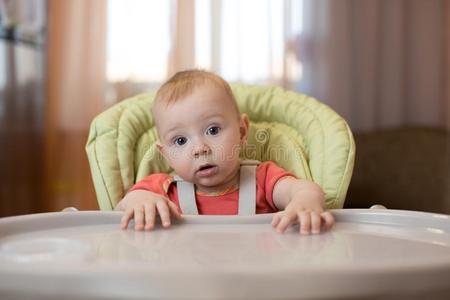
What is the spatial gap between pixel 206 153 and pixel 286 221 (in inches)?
9.9

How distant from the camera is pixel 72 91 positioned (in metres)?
1.97

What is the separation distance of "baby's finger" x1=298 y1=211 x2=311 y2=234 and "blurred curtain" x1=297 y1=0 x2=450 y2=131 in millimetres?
1272

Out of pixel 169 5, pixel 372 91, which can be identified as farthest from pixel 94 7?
pixel 372 91

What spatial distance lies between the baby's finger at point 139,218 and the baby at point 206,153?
8 centimetres

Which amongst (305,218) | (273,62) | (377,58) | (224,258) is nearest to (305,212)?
(305,218)

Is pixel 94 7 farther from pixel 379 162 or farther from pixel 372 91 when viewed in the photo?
pixel 379 162

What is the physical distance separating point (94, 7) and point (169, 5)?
282 mm

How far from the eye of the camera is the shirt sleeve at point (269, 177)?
0.99 m

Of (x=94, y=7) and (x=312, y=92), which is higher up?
(x=94, y=7)

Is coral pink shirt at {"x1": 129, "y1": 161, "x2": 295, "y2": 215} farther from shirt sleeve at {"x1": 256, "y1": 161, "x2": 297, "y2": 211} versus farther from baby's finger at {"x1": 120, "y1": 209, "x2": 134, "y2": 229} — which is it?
baby's finger at {"x1": 120, "y1": 209, "x2": 134, "y2": 229}

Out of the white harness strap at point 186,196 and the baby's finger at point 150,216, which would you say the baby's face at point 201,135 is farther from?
the baby's finger at point 150,216

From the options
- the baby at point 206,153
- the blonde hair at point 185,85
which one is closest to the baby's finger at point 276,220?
the baby at point 206,153

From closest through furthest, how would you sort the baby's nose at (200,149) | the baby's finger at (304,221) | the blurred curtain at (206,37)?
1. the baby's finger at (304,221)
2. the baby's nose at (200,149)
3. the blurred curtain at (206,37)

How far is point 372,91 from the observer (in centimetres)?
197
